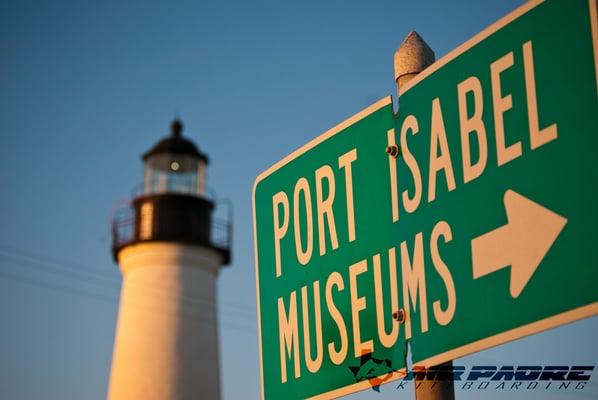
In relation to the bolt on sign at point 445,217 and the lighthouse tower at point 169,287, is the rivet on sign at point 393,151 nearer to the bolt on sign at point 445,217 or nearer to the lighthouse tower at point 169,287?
the bolt on sign at point 445,217

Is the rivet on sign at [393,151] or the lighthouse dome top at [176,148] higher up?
the lighthouse dome top at [176,148]

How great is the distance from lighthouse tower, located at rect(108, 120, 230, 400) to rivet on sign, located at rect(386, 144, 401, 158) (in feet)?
68.3

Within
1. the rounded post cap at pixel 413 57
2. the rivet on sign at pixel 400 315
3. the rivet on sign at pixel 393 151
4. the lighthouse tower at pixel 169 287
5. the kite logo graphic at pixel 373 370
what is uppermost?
the lighthouse tower at pixel 169 287

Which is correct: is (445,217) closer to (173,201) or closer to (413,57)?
(413,57)

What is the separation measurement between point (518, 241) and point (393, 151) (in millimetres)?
621

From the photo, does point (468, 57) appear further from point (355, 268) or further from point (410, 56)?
point (355, 268)

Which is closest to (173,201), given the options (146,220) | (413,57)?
(146,220)

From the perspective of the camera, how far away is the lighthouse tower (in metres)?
23.5

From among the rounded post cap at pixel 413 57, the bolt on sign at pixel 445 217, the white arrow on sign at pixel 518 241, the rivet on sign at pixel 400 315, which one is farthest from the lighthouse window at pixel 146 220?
the white arrow on sign at pixel 518 241

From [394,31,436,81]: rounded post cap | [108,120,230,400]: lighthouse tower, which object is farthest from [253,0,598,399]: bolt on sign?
[108,120,230,400]: lighthouse tower

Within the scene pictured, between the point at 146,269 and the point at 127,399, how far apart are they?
3.12 metres

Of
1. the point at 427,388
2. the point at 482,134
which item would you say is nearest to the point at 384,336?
the point at 427,388

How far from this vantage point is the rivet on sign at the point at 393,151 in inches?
116

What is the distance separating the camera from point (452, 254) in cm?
267
